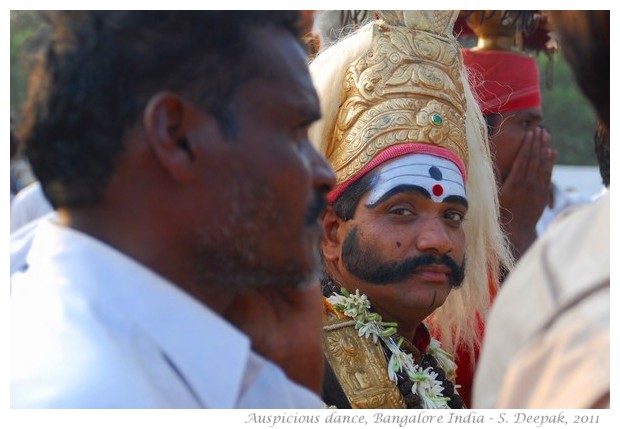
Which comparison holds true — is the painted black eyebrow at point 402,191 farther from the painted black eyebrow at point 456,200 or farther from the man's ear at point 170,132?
the man's ear at point 170,132

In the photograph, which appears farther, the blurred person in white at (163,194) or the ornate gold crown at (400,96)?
the ornate gold crown at (400,96)

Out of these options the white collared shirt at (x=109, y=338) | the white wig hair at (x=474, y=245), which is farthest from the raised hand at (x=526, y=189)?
the white collared shirt at (x=109, y=338)

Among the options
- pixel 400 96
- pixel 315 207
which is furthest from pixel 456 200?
pixel 315 207

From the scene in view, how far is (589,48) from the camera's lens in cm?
169

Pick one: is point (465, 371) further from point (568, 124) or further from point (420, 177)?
point (568, 124)

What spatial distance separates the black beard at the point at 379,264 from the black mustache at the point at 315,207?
4.20 feet

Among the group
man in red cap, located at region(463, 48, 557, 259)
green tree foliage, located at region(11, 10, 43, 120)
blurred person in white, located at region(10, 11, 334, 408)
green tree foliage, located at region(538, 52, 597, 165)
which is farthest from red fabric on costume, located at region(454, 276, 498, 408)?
green tree foliage, located at region(538, 52, 597, 165)

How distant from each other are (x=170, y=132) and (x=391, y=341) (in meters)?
1.69

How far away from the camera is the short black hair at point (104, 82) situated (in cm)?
195

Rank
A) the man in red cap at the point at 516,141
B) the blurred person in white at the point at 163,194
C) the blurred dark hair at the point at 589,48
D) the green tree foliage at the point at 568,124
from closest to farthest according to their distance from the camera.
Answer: the blurred dark hair at the point at 589,48 < the blurred person in white at the point at 163,194 < the man in red cap at the point at 516,141 < the green tree foliage at the point at 568,124

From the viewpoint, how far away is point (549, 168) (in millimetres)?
5344

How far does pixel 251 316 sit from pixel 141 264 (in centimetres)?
38

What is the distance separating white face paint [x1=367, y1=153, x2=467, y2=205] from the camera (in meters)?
3.47
